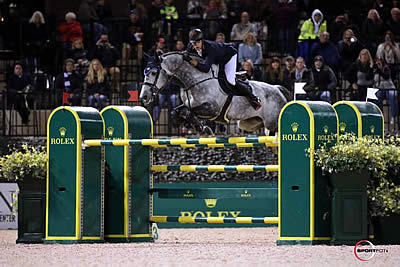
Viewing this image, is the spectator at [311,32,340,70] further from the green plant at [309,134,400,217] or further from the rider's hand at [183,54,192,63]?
the green plant at [309,134,400,217]

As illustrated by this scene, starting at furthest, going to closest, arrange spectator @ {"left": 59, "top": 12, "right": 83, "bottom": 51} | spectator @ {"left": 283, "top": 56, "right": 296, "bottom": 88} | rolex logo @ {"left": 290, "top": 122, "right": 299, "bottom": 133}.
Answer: spectator @ {"left": 59, "top": 12, "right": 83, "bottom": 51} < spectator @ {"left": 283, "top": 56, "right": 296, "bottom": 88} < rolex logo @ {"left": 290, "top": 122, "right": 299, "bottom": 133}

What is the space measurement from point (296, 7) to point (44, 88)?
5591mm

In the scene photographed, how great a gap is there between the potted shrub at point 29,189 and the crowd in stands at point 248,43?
594 centimetres

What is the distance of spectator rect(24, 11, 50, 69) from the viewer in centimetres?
1828

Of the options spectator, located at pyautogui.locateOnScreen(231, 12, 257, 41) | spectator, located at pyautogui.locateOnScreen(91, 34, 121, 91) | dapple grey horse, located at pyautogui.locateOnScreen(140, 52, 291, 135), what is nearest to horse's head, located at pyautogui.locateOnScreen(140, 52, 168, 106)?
dapple grey horse, located at pyautogui.locateOnScreen(140, 52, 291, 135)

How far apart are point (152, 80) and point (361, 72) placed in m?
6.56

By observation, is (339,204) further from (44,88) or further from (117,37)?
(117,37)

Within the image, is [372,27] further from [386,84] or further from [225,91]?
[225,91]

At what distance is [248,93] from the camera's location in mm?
11234

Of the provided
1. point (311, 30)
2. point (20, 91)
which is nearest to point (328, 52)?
point (311, 30)

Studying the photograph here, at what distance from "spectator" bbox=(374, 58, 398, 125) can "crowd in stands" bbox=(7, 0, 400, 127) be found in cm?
2

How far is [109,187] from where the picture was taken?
9.77 metres

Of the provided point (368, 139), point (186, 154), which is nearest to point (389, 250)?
point (368, 139)

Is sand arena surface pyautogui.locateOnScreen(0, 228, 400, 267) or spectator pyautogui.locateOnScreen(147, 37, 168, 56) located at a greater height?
spectator pyautogui.locateOnScreen(147, 37, 168, 56)
